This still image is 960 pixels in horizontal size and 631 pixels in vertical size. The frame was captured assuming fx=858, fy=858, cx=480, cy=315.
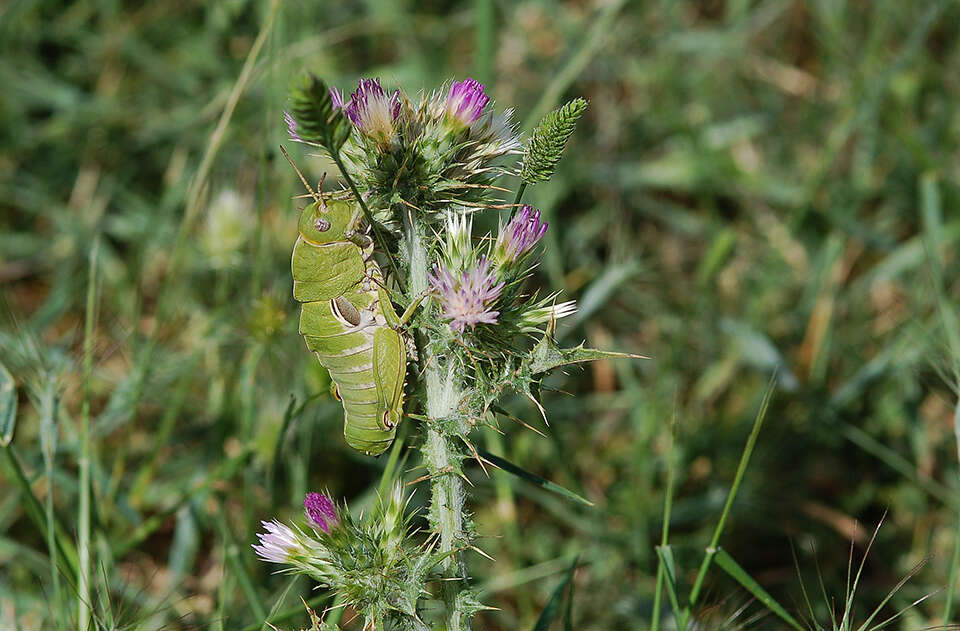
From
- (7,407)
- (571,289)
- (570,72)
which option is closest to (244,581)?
(7,407)

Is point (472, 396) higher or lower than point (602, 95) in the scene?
lower

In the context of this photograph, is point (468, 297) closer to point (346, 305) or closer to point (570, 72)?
point (346, 305)

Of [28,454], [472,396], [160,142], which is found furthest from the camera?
[160,142]

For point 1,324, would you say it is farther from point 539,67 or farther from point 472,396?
point 539,67

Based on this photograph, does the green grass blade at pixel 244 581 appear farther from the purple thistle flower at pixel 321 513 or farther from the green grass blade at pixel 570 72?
the green grass blade at pixel 570 72

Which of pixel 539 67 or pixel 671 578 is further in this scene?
pixel 539 67

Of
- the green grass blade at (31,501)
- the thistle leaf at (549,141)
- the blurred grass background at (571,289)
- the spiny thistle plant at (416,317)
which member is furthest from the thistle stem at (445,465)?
the green grass blade at (31,501)

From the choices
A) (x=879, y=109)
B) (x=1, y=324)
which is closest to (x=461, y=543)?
(x=1, y=324)
